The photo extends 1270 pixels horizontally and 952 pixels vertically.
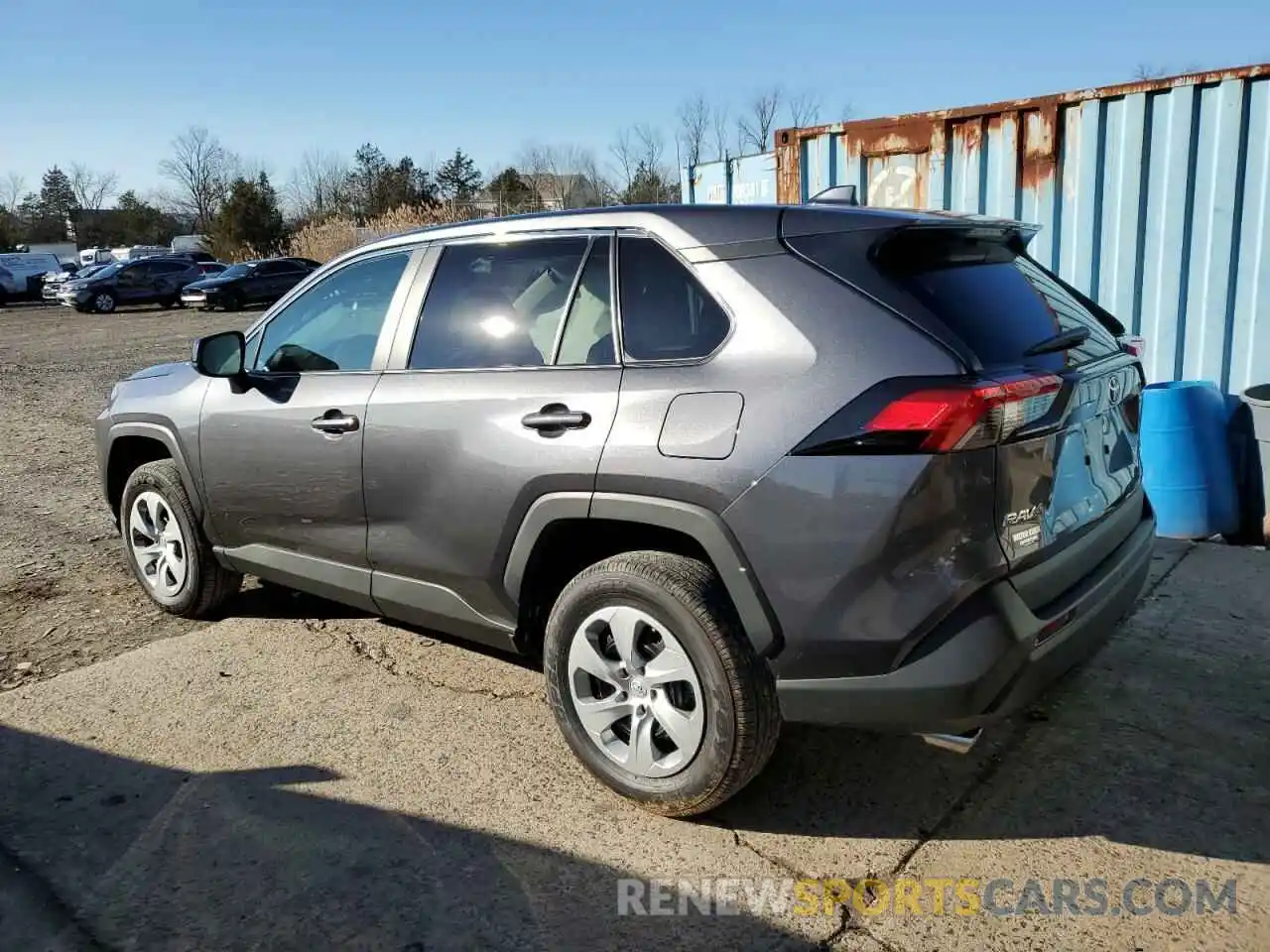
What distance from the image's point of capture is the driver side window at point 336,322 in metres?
3.78

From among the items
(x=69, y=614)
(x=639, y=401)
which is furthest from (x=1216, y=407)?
(x=69, y=614)

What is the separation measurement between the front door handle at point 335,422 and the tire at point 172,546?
1113mm

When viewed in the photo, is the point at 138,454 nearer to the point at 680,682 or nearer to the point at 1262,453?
the point at 680,682

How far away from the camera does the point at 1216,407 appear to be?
5480 mm

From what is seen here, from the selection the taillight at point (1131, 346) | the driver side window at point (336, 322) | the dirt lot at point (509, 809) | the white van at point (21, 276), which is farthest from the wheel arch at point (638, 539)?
Result: the white van at point (21, 276)

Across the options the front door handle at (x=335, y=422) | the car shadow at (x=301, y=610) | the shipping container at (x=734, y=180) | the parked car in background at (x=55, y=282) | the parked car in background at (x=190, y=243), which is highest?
the parked car in background at (x=190, y=243)

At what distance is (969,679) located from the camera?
2434 millimetres

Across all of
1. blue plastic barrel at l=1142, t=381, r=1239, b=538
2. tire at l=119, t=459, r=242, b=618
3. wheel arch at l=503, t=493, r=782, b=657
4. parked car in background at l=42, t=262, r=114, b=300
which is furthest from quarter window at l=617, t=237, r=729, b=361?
parked car in background at l=42, t=262, r=114, b=300

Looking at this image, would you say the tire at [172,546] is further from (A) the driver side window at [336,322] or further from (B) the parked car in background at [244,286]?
(B) the parked car in background at [244,286]

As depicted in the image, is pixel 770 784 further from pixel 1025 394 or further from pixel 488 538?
pixel 1025 394

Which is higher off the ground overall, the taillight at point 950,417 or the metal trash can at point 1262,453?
the taillight at point 950,417

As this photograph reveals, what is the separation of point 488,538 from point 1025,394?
166 cm

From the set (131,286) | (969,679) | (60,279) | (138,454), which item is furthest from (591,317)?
(60,279)

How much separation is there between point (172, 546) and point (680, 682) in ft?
9.42
